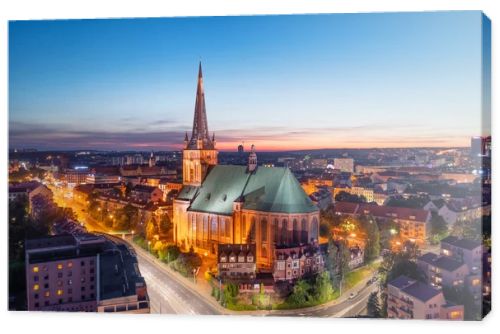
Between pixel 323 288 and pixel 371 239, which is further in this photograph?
pixel 371 239

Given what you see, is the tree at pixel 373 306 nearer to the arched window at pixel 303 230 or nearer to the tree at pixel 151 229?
the arched window at pixel 303 230

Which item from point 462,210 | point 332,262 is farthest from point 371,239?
point 462,210

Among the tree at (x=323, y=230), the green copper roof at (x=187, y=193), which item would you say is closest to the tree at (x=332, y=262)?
the tree at (x=323, y=230)

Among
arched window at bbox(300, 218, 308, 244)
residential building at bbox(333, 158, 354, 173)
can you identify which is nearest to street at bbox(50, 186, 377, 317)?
arched window at bbox(300, 218, 308, 244)

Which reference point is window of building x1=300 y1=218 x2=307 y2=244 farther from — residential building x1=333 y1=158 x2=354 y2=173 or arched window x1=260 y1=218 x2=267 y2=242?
residential building x1=333 y1=158 x2=354 y2=173

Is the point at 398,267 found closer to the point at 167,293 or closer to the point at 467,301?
the point at 467,301

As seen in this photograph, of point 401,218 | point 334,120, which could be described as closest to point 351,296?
point 401,218
